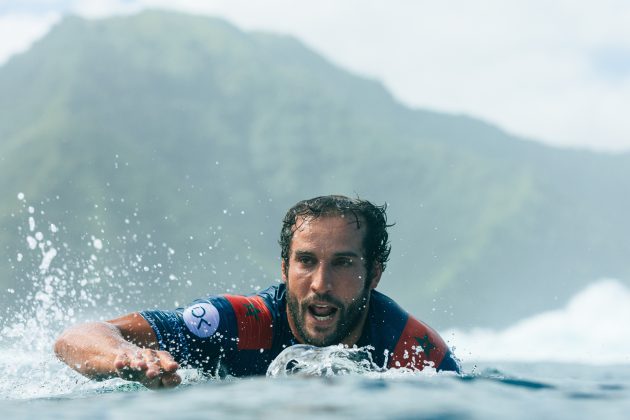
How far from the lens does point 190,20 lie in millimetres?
180000

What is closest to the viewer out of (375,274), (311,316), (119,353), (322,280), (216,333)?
(119,353)

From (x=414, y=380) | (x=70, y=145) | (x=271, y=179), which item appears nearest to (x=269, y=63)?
(x=271, y=179)

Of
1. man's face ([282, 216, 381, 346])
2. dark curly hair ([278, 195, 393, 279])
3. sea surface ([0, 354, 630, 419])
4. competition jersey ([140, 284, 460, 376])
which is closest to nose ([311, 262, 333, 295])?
man's face ([282, 216, 381, 346])

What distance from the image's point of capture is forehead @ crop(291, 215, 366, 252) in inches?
244

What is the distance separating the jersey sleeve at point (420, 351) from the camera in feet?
20.7

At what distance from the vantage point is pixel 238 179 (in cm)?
14238

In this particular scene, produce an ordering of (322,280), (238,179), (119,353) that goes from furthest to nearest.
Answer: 1. (238,179)
2. (322,280)
3. (119,353)

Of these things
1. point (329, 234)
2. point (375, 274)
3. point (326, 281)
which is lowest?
point (326, 281)

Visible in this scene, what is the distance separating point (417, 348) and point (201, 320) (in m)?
1.67

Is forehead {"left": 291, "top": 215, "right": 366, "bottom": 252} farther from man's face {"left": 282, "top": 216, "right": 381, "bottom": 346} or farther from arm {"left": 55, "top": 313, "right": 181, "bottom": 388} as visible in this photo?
arm {"left": 55, "top": 313, "right": 181, "bottom": 388}

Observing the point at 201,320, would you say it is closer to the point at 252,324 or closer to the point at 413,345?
the point at 252,324

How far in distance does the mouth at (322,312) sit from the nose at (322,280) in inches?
7.1

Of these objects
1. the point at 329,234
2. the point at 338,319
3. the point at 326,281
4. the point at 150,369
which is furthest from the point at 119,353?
the point at 329,234

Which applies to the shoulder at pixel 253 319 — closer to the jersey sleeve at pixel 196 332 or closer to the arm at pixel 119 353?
the jersey sleeve at pixel 196 332
